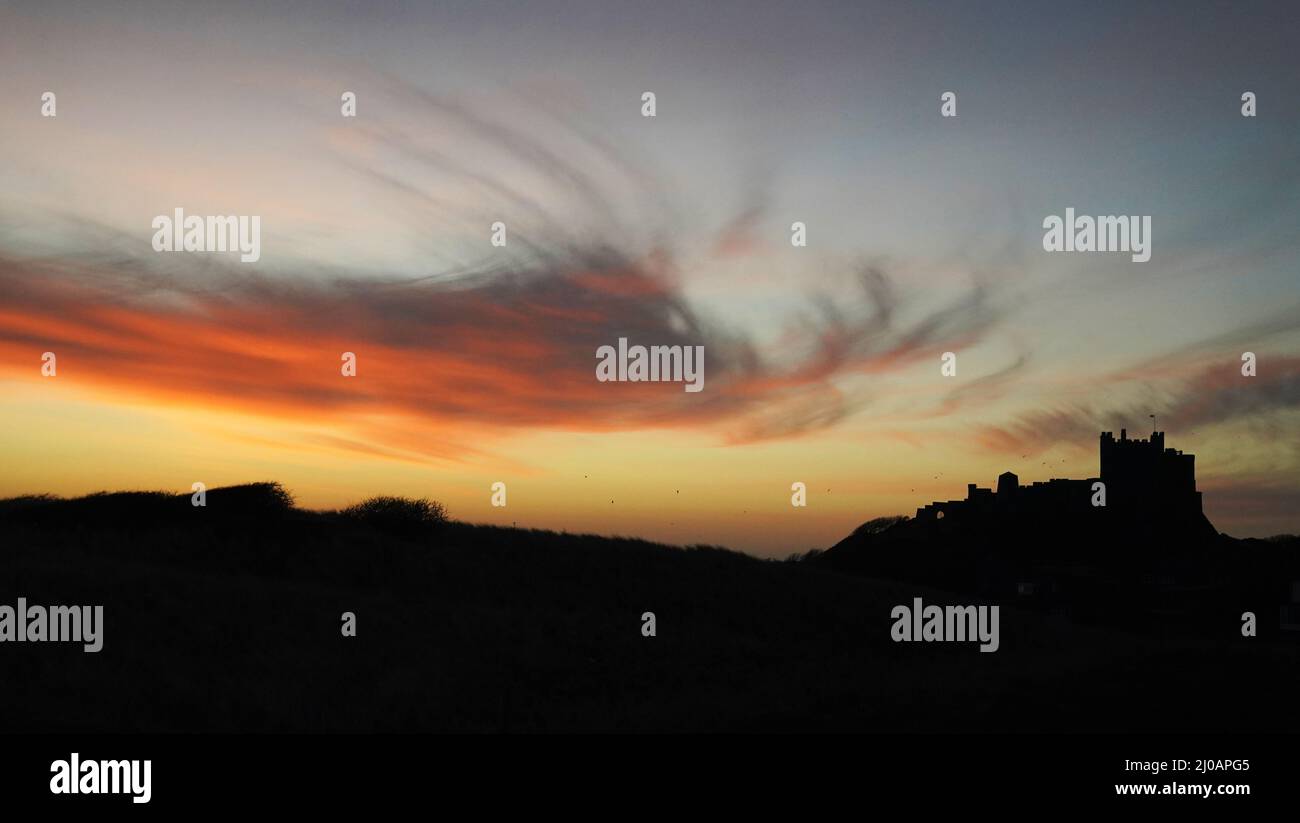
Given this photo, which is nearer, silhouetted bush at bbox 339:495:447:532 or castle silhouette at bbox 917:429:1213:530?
silhouetted bush at bbox 339:495:447:532

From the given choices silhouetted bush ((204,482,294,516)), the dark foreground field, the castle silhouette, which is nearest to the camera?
the dark foreground field

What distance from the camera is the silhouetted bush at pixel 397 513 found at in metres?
42.6

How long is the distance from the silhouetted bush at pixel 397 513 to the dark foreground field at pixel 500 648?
0.99ft

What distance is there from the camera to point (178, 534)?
38.2m

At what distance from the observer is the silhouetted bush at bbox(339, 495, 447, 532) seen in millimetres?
42625

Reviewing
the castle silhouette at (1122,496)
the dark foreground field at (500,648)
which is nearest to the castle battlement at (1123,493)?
the castle silhouette at (1122,496)

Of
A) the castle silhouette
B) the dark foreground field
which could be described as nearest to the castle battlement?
the castle silhouette

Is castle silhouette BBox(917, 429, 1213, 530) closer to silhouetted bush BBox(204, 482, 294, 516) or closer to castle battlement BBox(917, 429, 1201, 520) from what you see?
castle battlement BBox(917, 429, 1201, 520)

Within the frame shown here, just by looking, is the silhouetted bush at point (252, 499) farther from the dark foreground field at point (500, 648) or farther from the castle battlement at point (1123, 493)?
the castle battlement at point (1123, 493)

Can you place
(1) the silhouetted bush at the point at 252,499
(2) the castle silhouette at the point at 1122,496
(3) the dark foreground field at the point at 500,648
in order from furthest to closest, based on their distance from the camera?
(2) the castle silhouette at the point at 1122,496, (1) the silhouetted bush at the point at 252,499, (3) the dark foreground field at the point at 500,648

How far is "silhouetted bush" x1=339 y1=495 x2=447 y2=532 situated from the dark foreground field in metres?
0.30

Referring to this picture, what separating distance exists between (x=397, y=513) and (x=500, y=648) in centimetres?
1510
